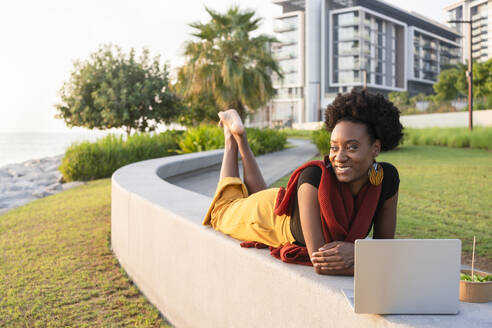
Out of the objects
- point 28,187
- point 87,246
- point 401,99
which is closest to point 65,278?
point 87,246

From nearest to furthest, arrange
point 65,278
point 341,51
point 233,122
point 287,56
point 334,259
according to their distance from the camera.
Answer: point 334,259 → point 233,122 → point 65,278 → point 341,51 → point 287,56

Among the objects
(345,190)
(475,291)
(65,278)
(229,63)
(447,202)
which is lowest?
(65,278)

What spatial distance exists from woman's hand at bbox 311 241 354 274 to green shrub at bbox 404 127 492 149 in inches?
657

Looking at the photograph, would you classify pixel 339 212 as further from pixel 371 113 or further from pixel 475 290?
pixel 475 290

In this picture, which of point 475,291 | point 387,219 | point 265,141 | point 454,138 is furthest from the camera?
point 454,138

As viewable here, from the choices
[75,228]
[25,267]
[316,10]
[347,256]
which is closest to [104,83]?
[75,228]

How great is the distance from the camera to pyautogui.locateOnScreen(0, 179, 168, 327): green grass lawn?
352cm

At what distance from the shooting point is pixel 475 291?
1828 millimetres

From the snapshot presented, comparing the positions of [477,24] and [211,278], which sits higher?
[477,24]

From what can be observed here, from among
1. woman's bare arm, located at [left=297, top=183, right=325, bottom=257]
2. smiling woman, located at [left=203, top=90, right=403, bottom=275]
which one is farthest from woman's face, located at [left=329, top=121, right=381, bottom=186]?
woman's bare arm, located at [left=297, top=183, right=325, bottom=257]

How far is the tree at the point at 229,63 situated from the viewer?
19.9 metres

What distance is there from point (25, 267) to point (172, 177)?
14.5 ft

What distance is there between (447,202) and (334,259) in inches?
241

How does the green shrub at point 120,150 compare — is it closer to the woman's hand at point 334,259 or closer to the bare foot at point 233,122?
the bare foot at point 233,122
